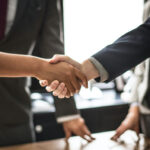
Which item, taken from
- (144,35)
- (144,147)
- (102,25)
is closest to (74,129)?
(144,147)

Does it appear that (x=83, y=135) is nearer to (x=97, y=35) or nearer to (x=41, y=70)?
(x=41, y=70)

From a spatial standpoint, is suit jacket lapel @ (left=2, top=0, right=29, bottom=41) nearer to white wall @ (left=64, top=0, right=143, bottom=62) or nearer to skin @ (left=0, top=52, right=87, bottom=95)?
skin @ (left=0, top=52, right=87, bottom=95)

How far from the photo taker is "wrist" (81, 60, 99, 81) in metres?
1.12

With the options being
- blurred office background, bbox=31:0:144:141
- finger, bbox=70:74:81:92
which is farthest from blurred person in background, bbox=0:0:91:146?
blurred office background, bbox=31:0:144:141

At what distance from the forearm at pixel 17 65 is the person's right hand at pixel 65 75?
73 millimetres

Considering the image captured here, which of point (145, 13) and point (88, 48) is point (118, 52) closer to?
point (145, 13)

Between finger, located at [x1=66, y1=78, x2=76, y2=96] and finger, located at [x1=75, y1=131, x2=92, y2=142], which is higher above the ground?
finger, located at [x1=66, y1=78, x2=76, y2=96]

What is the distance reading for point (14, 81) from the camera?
1.15 meters

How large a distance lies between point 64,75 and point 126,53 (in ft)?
0.93

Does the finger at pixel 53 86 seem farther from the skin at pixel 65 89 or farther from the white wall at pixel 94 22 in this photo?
the white wall at pixel 94 22

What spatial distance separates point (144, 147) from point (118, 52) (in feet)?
1.31

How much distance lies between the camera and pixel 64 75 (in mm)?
1128

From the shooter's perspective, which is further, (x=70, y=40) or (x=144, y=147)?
(x=70, y=40)

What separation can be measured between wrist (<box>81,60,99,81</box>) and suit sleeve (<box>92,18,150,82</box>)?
4 centimetres
